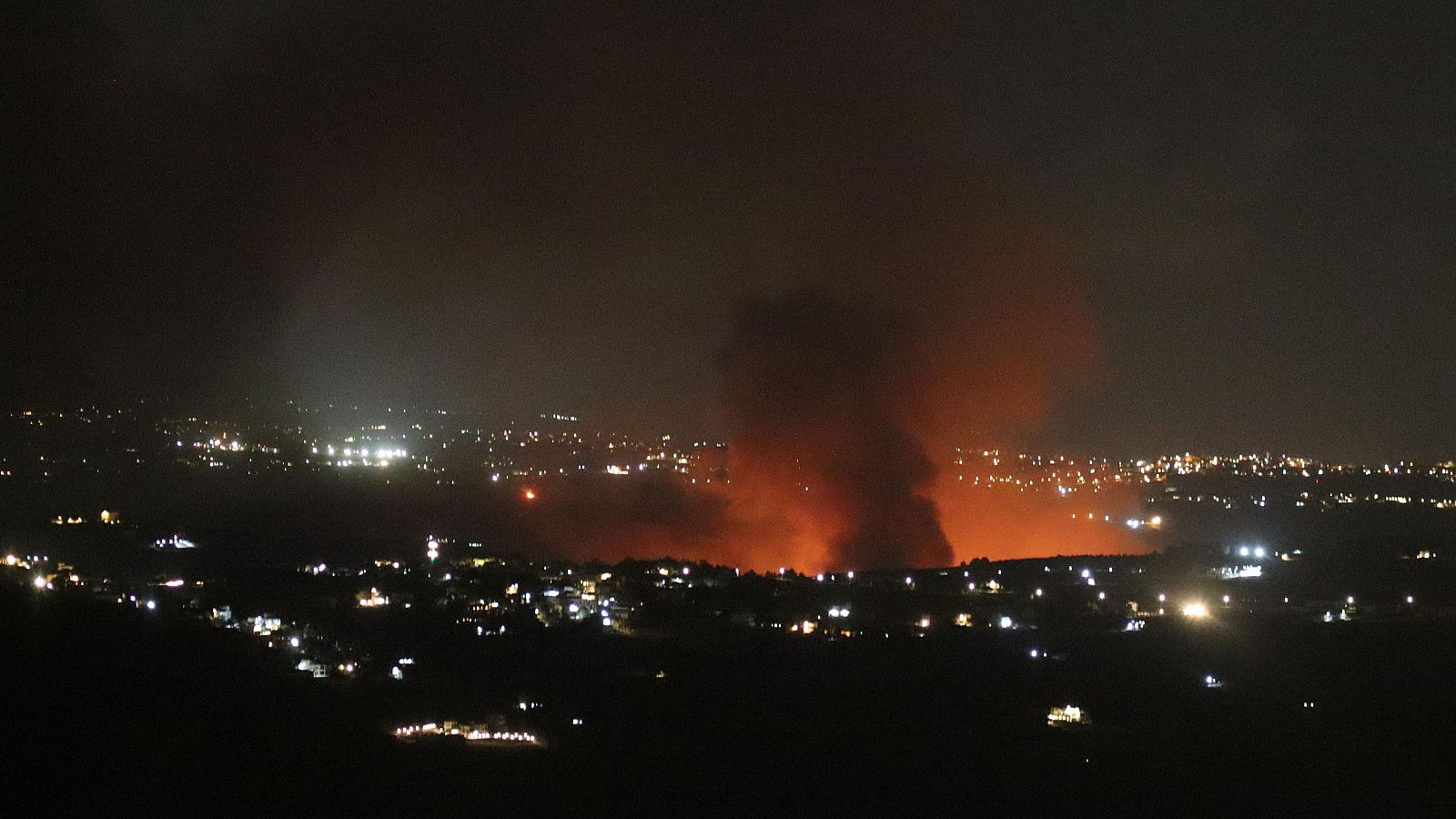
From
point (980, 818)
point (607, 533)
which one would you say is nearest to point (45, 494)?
point (607, 533)

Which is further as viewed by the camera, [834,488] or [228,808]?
[834,488]

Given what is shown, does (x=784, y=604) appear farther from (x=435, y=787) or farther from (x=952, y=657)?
(x=435, y=787)

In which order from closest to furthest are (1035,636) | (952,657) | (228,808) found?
1. (228,808)
2. (952,657)
3. (1035,636)

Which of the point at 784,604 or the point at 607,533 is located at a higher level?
the point at 607,533

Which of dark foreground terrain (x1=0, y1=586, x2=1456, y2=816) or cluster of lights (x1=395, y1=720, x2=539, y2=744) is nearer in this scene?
dark foreground terrain (x1=0, y1=586, x2=1456, y2=816)

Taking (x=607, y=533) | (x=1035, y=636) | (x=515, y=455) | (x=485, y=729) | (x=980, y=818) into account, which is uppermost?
(x=515, y=455)

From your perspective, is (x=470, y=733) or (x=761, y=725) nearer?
(x=470, y=733)

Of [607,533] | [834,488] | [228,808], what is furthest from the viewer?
[607,533]

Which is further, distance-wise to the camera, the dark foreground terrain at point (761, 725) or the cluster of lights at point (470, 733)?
the cluster of lights at point (470, 733)

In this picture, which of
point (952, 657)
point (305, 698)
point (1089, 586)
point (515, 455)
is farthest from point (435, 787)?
point (515, 455)

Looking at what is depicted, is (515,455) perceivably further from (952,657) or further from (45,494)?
(952,657)
